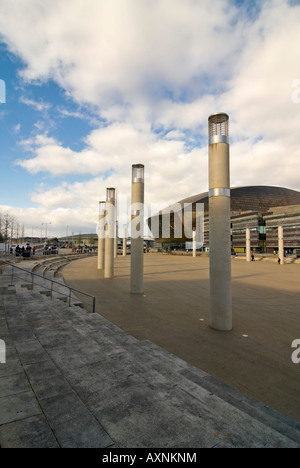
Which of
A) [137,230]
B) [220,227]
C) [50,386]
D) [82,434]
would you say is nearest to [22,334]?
[50,386]

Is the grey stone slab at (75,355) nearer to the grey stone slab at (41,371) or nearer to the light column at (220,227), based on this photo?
the grey stone slab at (41,371)

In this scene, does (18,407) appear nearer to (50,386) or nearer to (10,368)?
(50,386)

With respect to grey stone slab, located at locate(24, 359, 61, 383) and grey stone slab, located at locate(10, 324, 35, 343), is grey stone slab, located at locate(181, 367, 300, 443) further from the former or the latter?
grey stone slab, located at locate(10, 324, 35, 343)

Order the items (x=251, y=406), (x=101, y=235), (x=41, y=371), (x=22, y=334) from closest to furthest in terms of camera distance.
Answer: (x=251, y=406)
(x=41, y=371)
(x=22, y=334)
(x=101, y=235)

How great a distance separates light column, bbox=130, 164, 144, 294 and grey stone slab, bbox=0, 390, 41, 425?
11.3 m

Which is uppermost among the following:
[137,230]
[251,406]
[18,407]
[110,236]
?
[137,230]

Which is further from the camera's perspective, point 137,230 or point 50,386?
point 137,230

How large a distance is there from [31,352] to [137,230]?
10.5 m

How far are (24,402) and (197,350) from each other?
4.73 metres

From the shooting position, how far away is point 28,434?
2.92 meters

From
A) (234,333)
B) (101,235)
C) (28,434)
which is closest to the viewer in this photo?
(28,434)

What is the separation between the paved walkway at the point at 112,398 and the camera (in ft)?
Answer: 9.63

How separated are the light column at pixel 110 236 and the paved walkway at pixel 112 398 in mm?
14458

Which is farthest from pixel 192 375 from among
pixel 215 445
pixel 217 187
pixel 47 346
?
pixel 217 187
